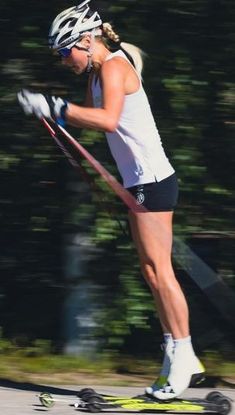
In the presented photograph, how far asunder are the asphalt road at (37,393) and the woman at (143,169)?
0.39 m

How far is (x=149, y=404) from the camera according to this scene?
5.35 m

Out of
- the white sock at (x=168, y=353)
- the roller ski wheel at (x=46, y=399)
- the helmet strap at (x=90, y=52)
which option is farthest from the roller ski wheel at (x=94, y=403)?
the helmet strap at (x=90, y=52)

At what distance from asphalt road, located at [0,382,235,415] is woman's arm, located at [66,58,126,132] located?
1389 millimetres

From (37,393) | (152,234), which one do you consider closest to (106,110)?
(152,234)

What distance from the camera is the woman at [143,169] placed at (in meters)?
5.35

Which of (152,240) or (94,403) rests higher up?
(152,240)

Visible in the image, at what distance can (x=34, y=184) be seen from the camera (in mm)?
6480

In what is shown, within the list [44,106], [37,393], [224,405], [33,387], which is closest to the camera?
[44,106]

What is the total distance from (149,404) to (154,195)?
1.01 m

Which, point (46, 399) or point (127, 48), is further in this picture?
point (127, 48)

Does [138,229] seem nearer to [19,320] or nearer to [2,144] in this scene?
[2,144]

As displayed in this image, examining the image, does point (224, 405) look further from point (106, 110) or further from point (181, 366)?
point (106, 110)

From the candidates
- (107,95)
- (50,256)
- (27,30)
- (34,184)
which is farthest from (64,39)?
(50,256)

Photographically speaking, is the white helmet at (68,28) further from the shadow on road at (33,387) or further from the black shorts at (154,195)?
the shadow on road at (33,387)
